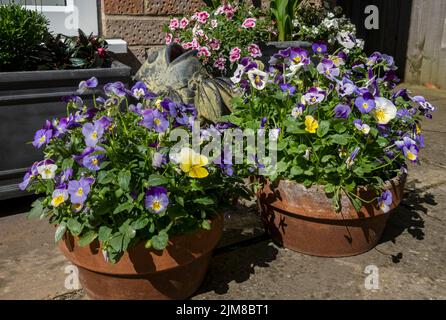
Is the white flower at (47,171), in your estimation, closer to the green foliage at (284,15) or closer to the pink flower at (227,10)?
the pink flower at (227,10)

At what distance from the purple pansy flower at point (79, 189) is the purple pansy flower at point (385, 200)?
3.67ft

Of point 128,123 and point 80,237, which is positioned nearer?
point 80,237

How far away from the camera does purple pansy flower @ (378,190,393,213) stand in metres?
1.97

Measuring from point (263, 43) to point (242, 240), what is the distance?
2.02 metres

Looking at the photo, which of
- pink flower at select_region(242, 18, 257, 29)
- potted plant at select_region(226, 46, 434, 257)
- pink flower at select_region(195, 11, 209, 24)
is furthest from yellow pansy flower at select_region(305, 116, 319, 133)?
pink flower at select_region(195, 11, 209, 24)

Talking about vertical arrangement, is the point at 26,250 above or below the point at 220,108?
below

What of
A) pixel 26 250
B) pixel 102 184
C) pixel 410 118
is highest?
pixel 410 118

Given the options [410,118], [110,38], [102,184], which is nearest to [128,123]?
[102,184]

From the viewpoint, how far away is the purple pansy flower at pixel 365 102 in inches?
74.0

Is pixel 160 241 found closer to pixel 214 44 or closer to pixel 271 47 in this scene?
pixel 214 44

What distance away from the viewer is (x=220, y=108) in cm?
327

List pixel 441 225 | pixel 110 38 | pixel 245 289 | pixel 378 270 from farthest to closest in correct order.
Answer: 1. pixel 110 38
2. pixel 441 225
3. pixel 378 270
4. pixel 245 289

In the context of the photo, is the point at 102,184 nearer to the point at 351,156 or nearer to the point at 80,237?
the point at 80,237

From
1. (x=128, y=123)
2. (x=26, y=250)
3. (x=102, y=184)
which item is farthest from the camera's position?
(x=26, y=250)
